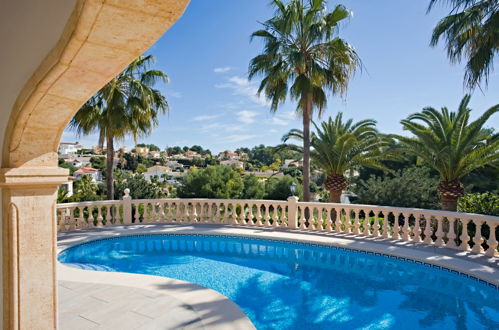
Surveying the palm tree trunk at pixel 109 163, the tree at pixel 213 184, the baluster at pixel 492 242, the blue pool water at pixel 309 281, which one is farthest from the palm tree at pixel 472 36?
the tree at pixel 213 184

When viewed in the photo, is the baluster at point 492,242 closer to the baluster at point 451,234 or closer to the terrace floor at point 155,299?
the terrace floor at point 155,299

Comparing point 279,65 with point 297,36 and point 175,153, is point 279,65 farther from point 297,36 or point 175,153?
point 175,153

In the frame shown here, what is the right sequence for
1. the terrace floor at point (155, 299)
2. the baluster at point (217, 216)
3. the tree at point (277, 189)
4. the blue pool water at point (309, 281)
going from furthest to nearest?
the tree at point (277, 189) < the baluster at point (217, 216) < the blue pool water at point (309, 281) < the terrace floor at point (155, 299)

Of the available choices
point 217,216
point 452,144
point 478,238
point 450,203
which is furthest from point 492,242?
point 217,216

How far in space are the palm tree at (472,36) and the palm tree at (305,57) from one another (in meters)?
2.76

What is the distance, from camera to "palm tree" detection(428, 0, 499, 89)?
7867 millimetres

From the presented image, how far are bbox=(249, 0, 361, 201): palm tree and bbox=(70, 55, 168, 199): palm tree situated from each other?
4.21 m

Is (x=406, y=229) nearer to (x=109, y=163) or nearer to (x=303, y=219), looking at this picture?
(x=303, y=219)

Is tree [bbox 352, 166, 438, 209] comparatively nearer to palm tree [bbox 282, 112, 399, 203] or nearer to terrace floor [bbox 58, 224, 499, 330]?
palm tree [bbox 282, 112, 399, 203]

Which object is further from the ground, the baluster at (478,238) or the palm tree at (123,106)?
the palm tree at (123,106)

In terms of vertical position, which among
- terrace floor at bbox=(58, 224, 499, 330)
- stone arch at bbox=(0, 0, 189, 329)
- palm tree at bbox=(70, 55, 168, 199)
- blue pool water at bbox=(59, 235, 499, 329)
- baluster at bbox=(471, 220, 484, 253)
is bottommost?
blue pool water at bbox=(59, 235, 499, 329)

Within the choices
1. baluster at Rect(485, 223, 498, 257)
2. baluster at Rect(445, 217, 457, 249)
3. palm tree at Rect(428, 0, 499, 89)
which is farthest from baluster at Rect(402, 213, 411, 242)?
palm tree at Rect(428, 0, 499, 89)

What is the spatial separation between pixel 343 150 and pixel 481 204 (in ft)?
17.1

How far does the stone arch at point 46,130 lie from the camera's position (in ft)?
5.57
